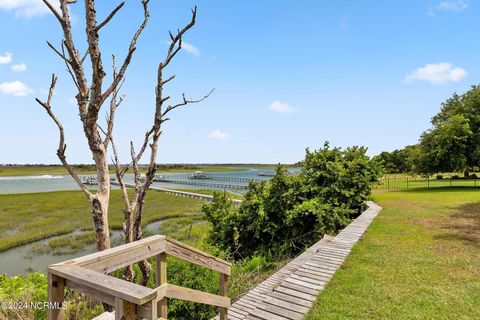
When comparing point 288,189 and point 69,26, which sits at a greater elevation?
point 69,26

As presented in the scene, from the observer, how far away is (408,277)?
530 cm

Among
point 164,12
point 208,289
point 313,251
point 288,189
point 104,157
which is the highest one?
point 164,12

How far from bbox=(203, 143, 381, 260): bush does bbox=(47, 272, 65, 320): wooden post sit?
8.42 meters

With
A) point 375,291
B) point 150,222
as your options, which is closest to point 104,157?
point 375,291

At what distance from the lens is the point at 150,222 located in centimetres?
2186

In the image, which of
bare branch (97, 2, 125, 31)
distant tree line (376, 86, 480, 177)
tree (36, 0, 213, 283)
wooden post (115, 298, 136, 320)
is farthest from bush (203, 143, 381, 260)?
distant tree line (376, 86, 480, 177)

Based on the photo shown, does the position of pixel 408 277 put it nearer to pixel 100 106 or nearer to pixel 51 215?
pixel 100 106

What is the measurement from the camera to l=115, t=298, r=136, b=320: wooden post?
1.39 metres

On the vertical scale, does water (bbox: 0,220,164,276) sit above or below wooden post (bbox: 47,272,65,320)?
below

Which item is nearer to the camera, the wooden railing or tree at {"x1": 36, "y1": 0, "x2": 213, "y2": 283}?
the wooden railing

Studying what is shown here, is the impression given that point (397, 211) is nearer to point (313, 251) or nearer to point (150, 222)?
point (313, 251)

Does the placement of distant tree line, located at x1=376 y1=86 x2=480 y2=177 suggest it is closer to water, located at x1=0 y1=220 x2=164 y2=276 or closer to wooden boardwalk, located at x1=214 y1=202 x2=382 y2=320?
wooden boardwalk, located at x1=214 y1=202 x2=382 y2=320

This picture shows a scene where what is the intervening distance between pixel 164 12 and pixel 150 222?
19801 millimetres

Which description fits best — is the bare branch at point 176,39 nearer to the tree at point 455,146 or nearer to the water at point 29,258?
the water at point 29,258
